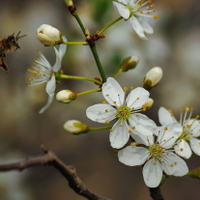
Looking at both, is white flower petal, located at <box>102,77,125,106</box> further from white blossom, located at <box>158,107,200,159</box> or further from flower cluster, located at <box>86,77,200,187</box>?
white blossom, located at <box>158,107,200,159</box>

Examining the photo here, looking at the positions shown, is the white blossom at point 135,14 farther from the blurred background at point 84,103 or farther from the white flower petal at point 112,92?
the blurred background at point 84,103

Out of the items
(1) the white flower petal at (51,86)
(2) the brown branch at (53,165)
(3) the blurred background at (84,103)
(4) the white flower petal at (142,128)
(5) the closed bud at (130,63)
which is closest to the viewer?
(2) the brown branch at (53,165)

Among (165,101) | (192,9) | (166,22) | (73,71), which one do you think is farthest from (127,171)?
(192,9)

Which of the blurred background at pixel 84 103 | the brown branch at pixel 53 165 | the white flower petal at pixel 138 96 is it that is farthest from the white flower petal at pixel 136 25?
the blurred background at pixel 84 103

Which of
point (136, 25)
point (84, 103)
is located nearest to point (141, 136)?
point (136, 25)

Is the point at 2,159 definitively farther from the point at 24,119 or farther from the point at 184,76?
the point at 184,76

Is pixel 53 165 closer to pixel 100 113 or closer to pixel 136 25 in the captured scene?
pixel 100 113
